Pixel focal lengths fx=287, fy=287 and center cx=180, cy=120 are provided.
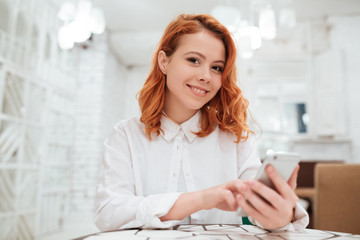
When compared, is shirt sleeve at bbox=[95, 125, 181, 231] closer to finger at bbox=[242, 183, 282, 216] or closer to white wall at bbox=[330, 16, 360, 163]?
finger at bbox=[242, 183, 282, 216]

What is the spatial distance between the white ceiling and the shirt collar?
3.65 meters

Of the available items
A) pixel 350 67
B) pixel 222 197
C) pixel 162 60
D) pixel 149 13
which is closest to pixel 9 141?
pixel 162 60

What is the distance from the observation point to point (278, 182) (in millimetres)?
623

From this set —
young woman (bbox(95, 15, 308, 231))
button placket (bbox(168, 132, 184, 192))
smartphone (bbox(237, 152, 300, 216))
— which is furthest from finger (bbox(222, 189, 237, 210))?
button placket (bbox(168, 132, 184, 192))

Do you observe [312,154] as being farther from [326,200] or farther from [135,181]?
[135,181]

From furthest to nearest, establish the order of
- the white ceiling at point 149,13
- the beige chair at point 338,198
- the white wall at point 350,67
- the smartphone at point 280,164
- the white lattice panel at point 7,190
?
the white wall at point 350,67, the white ceiling at point 149,13, the white lattice panel at point 7,190, the beige chair at point 338,198, the smartphone at point 280,164

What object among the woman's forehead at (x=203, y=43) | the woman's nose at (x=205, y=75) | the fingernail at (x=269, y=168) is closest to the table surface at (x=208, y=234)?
the fingernail at (x=269, y=168)

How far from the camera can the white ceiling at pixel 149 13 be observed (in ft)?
15.5

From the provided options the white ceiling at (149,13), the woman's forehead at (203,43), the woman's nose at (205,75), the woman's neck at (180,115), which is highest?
the white ceiling at (149,13)

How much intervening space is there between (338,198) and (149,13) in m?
4.36

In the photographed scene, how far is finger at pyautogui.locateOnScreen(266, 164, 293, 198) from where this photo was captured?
609mm

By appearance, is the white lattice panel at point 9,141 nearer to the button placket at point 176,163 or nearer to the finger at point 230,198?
the button placket at point 176,163

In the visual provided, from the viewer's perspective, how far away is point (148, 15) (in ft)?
16.7

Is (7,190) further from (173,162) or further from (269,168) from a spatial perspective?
(269,168)
